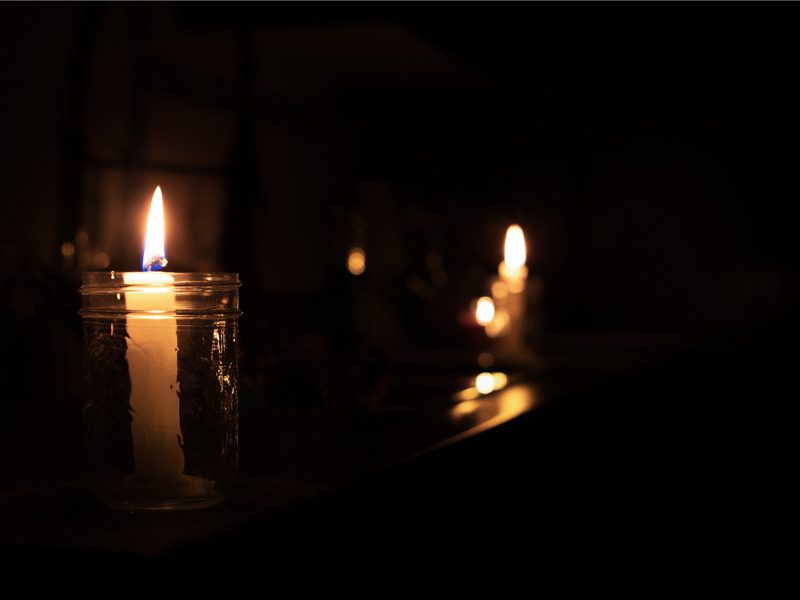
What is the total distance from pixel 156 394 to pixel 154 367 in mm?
14

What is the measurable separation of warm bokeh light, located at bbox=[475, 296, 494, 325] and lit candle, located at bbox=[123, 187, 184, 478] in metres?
1.28

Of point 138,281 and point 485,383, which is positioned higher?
point 138,281

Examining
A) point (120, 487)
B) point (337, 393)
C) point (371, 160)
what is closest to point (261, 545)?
point (120, 487)

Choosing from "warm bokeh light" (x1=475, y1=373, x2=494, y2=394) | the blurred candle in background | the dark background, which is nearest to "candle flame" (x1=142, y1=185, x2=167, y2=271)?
the dark background

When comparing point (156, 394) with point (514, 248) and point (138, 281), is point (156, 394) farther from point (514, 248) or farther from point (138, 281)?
point (514, 248)

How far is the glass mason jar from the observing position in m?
0.53

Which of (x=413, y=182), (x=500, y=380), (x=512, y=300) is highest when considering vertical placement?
(x=413, y=182)

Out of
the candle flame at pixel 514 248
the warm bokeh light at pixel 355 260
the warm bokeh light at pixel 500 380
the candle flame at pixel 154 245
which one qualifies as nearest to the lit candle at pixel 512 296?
the candle flame at pixel 514 248

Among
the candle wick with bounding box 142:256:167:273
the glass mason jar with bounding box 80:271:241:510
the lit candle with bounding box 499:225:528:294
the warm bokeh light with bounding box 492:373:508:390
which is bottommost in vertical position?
the warm bokeh light with bounding box 492:373:508:390

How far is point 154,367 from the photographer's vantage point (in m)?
0.54

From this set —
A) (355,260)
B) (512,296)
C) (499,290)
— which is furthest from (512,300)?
(355,260)

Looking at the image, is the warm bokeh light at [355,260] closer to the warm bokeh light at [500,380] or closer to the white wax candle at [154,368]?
the warm bokeh light at [500,380]

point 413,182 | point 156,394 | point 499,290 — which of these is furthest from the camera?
point 413,182

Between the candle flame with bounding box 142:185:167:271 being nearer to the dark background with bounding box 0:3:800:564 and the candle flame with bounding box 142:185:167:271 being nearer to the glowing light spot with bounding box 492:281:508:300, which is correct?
the dark background with bounding box 0:3:800:564
